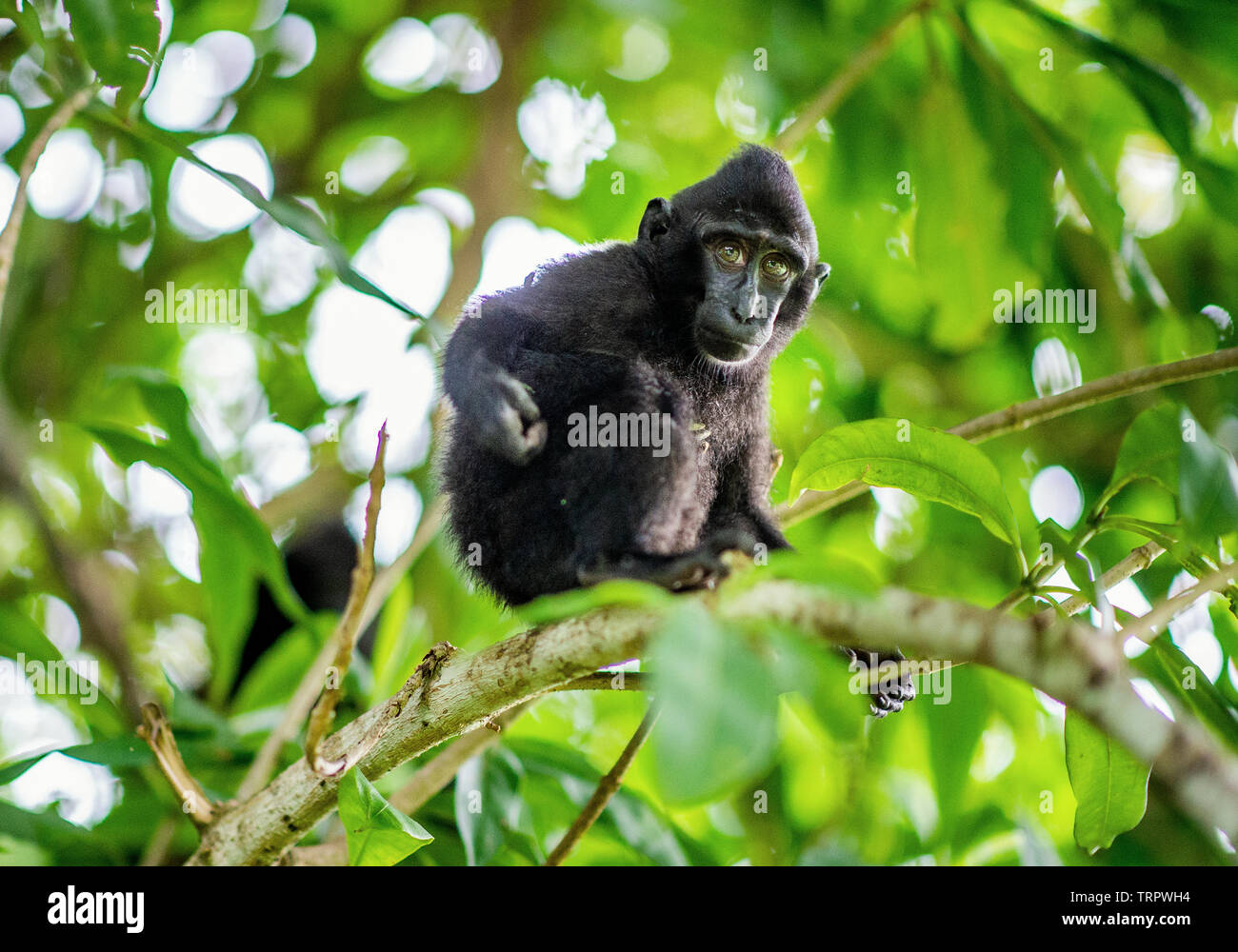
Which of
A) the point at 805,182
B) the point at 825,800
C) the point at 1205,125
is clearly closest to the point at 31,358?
the point at 805,182

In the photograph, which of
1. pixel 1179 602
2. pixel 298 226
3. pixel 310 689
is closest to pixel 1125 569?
pixel 1179 602

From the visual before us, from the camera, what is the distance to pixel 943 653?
1987 mm

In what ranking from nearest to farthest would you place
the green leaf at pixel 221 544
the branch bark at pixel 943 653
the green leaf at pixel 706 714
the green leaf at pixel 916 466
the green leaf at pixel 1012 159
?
the green leaf at pixel 706 714, the branch bark at pixel 943 653, the green leaf at pixel 916 466, the green leaf at pixel 221 544, the green leaf at pixel 1012 159

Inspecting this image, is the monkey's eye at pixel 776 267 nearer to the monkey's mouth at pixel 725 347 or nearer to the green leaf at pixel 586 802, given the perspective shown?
the monkey's mouth at pixel 725 347

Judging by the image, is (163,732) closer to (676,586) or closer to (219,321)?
(676,586)

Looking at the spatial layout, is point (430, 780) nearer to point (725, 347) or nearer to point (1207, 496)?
point (725, 347)

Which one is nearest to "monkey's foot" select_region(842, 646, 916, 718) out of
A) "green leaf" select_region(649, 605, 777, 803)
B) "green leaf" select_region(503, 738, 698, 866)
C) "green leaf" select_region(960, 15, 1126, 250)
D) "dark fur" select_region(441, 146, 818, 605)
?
"dark fur" select_region(441, 146, 818, 605)

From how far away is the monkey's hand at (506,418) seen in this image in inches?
123

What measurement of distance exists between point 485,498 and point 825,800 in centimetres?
361

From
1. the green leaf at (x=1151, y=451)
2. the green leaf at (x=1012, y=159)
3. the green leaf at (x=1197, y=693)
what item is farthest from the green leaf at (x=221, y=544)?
the green leaf at (x=1012, y=159)

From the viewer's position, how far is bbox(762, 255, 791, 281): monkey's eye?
4.20 metres

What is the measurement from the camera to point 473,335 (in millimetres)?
3555

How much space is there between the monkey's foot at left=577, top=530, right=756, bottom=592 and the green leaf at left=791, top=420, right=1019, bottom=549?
0.37 meters

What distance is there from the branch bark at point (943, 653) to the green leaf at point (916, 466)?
696 millimetres
